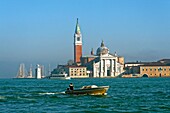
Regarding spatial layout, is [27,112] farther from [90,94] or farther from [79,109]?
[90,94]

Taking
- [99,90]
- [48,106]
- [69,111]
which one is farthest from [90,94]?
[69,111]

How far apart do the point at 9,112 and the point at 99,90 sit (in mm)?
16922

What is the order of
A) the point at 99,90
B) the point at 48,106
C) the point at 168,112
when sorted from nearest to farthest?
the point at 168,112
the point at 48,106
the point at 99,90

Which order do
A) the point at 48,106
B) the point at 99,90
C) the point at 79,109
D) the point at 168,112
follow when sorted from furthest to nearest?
the point at 99,90 → the point at 48,106 → the point at 79,109 → the point at 168,112

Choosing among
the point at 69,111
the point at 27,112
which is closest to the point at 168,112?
the point at 69,111

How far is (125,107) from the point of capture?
114 ft

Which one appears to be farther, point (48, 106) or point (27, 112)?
point (48, 106)

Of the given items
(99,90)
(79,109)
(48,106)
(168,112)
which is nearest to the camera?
(168,112)

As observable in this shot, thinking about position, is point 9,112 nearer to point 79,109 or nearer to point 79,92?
point 79,109

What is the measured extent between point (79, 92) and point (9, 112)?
16471mm

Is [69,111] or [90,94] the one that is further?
[90,94]

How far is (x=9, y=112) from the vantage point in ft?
105

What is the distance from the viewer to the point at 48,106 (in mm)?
35750

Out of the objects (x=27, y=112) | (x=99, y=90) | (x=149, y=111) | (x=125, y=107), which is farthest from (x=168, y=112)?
(x=99, y=90)
